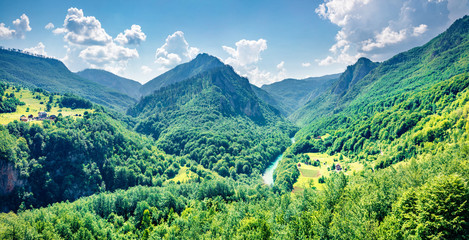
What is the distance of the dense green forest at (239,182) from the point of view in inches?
1116

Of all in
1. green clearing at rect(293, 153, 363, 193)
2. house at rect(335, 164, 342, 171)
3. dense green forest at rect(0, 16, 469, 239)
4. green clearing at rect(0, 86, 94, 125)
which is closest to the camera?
dense green forest at rect(0, 16, 469, 239)

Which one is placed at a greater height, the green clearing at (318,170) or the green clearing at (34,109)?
the green clearing at (34,109)

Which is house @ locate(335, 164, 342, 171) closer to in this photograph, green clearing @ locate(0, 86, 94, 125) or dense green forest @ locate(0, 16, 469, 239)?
dense green forest @ locate(0, 16, 469, 239)

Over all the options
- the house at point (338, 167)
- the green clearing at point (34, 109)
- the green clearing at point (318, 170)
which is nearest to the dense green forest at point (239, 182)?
the house at point (338, 167)

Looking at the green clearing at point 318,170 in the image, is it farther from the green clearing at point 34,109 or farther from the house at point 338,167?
the green clearing at point 34,109

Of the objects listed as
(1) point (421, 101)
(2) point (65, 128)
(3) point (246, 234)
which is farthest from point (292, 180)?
(2) point (65, 128)

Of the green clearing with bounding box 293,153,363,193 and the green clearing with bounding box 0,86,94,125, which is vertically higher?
the green clearing with bounding box 0,86,94,125

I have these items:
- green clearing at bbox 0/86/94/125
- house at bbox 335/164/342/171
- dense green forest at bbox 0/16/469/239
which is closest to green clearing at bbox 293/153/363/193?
house at bbox 335/164/342/171

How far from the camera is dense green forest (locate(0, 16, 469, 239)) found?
28344 mm

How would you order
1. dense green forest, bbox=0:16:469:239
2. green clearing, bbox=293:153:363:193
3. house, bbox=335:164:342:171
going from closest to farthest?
dense green forest, bbox=0:16:469:239 < green clearing, bbox=293:153:363:193 < house, bbox=335:164:342:171

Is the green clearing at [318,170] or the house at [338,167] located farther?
the house at [338,167]

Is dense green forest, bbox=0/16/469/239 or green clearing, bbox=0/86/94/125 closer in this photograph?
dense green forest, bbox=0/16/469/239

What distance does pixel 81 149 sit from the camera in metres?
129

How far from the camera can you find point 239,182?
12862 centimetres
